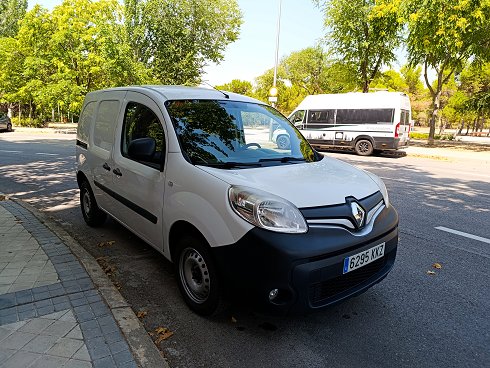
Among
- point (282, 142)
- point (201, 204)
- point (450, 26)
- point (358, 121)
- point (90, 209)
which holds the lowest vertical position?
point (90, 209)

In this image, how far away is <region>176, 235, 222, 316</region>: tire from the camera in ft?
8.62

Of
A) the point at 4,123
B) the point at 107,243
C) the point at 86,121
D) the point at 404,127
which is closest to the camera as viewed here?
the point at 107,243

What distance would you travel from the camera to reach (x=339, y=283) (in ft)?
8.25

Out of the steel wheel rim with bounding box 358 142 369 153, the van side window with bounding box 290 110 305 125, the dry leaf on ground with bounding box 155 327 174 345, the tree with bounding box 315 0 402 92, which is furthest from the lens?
the tree with bounding box 315 0 402 92

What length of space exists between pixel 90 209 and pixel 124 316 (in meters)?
2.54

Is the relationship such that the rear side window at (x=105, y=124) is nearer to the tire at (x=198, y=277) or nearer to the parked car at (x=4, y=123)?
the tire at (x=198, y=277)

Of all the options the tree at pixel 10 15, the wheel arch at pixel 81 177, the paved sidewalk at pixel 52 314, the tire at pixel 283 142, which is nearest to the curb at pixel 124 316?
the paved sidewalk at pixel 52 314

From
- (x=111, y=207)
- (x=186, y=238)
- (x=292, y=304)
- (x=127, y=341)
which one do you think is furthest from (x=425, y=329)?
(x=111, y=207)

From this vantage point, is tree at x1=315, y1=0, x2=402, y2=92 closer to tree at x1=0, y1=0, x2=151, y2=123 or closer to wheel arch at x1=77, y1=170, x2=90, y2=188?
tree at x1=0, y1=0, x2=151, y2=123

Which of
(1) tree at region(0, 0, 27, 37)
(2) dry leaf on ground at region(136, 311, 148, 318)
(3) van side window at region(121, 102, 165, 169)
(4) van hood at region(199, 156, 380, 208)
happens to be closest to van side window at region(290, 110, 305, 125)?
(3) van side window at region(121, 102, 165, 169)

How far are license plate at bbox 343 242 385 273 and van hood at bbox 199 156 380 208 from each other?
15.6 inches

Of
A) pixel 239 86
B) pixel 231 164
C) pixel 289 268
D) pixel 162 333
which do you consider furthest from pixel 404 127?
pixel 239 86

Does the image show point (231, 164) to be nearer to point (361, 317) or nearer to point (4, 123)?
point (361, 317)

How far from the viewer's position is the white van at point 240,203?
2.32m
